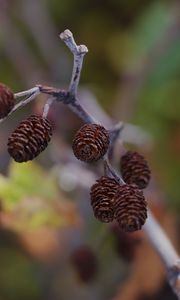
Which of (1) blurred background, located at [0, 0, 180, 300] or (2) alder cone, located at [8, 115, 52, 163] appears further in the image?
(1) blurred background, located at [0, 0, 180, 300]

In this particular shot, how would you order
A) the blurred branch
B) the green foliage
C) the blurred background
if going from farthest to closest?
the blurred branch
the blurred background
the green foliage

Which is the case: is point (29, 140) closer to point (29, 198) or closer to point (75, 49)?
point (75, 49)

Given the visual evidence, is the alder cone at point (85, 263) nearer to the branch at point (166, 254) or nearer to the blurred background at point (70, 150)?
the blurred background at point (70, 150)

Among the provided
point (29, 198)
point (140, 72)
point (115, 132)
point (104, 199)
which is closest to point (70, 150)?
point (29, 198)

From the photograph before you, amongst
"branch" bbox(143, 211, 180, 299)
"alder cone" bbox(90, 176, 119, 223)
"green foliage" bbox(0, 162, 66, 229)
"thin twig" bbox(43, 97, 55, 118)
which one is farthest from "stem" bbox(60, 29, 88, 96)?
"green foliage" bbox(0, 162, 66, 229)

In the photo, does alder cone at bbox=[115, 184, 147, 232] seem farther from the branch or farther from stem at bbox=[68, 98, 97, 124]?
the branch

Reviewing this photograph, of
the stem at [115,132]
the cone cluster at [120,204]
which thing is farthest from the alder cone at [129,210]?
the stem at [115,132]

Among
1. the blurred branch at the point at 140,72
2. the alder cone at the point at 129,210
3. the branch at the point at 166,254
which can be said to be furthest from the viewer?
the blurred branch at the point at 140,72

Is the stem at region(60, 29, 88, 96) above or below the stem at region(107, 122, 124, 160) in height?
above
